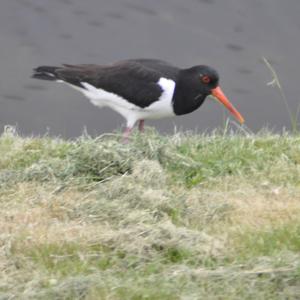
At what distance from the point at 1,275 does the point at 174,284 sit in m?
0.84

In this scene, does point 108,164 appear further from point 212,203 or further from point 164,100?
point 164,100

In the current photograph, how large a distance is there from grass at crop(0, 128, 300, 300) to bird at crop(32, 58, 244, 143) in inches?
35.8

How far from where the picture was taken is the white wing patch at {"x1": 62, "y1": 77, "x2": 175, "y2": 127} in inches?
340

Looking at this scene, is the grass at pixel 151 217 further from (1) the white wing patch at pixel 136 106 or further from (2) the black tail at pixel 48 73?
(2) the black tail at pixel 48 73

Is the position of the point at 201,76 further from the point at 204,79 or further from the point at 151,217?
the point at 151,217

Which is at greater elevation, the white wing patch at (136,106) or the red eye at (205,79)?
the red eye at (205,79)

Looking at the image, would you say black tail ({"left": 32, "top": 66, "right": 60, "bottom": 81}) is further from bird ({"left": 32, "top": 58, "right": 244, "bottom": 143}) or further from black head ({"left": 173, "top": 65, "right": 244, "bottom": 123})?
black head ({"left": 173, "top": 65, "right": 244, "bottom": 123})

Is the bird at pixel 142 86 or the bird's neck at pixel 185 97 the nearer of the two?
the bird at pixel 142 86

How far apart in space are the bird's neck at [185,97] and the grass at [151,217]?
938mm

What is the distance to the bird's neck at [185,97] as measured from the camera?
8688mm

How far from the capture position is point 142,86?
856 cm

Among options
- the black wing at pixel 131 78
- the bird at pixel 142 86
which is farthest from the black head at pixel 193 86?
the black wing at pixel 131 78

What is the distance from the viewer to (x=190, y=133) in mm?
8055

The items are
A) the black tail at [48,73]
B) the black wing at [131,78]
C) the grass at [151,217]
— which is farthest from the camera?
the black tail at [48,73]
